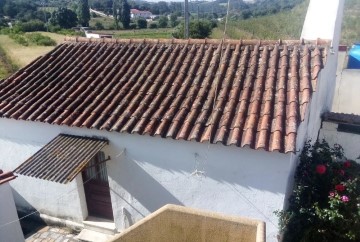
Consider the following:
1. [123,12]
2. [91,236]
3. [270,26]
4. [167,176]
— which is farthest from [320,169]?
[123,12]

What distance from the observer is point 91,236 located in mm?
8641

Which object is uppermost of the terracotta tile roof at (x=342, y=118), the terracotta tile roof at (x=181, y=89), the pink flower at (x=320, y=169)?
the terracotta tile roof at (x=181, y=89)

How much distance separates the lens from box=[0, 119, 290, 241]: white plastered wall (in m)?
6.70

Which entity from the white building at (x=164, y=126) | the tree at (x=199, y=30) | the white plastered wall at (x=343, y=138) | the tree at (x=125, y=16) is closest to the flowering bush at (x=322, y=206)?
the white building at (x=164, y=126)

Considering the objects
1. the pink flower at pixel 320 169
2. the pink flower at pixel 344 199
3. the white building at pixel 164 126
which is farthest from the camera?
the pink flower at pixel 320 169

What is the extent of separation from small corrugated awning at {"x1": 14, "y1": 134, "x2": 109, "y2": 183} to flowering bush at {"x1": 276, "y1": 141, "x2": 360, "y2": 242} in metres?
4.51

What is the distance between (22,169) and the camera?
23.5 feet

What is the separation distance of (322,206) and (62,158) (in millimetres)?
6020

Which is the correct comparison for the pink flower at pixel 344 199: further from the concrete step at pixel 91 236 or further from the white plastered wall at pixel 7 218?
the white plastered wall at pixel 7 218

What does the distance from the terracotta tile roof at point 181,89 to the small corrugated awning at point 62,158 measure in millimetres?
495

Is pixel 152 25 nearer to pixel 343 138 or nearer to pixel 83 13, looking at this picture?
pixel 83 13

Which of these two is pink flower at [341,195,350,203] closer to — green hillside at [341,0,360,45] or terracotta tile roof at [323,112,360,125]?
terracotta tile roof at [323,112,360,125]

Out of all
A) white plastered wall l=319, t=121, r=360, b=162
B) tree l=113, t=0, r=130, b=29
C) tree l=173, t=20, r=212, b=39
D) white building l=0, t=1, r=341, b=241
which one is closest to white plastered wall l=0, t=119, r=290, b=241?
white building l=0, t=1, r=341, b=241

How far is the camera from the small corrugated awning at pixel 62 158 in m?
6.87
